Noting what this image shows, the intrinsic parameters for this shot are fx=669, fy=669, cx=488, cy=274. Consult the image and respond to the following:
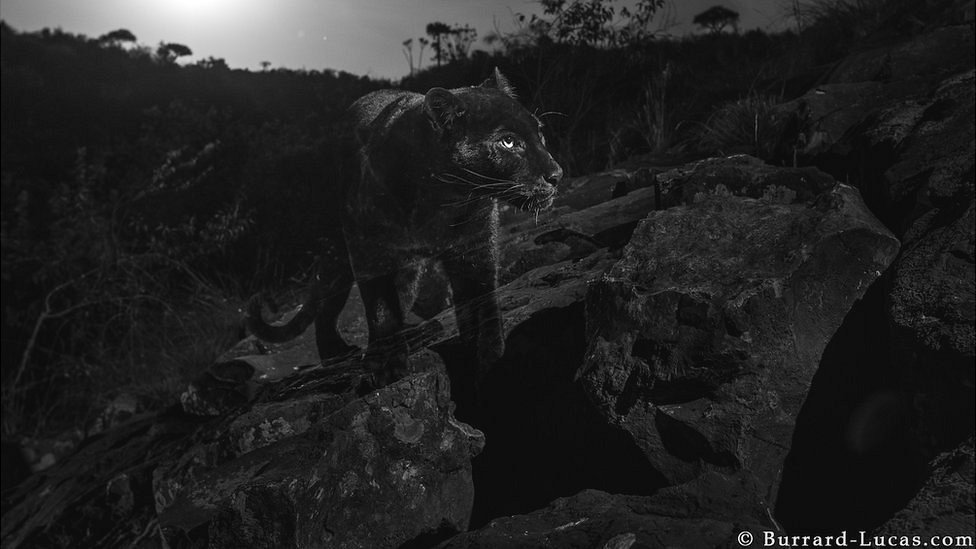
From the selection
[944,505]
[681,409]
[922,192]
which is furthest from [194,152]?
[944,505]

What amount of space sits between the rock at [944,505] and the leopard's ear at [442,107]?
2.41 metres

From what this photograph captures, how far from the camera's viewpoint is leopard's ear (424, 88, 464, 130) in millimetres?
3137

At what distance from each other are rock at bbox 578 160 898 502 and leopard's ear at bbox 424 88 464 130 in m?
1.08

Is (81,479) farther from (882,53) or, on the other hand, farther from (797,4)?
(797,4)

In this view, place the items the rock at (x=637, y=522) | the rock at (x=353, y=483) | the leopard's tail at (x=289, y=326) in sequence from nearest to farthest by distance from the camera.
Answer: the rock at (x=637, y=522)
the rock at (x=353, y=483)
the leopard's tail at (x=289, y=326)

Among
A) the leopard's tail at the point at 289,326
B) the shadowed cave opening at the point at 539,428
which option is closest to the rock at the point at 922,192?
the shadowed cave opening at the point at 539,428

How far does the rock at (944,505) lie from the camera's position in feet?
6.55

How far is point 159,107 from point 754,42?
10.4 m

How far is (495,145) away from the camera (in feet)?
10.9

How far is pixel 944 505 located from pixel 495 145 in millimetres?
2299

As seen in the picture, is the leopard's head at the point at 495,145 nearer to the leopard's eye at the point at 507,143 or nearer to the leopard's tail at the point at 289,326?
the leopard's eye at the point at 507,143

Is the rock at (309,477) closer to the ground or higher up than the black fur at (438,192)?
closer to the ground

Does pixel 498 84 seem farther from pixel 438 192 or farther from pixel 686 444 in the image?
pixel 686 444

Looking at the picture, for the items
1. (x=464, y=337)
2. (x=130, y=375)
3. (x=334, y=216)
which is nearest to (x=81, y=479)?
(x=334, y=216)
